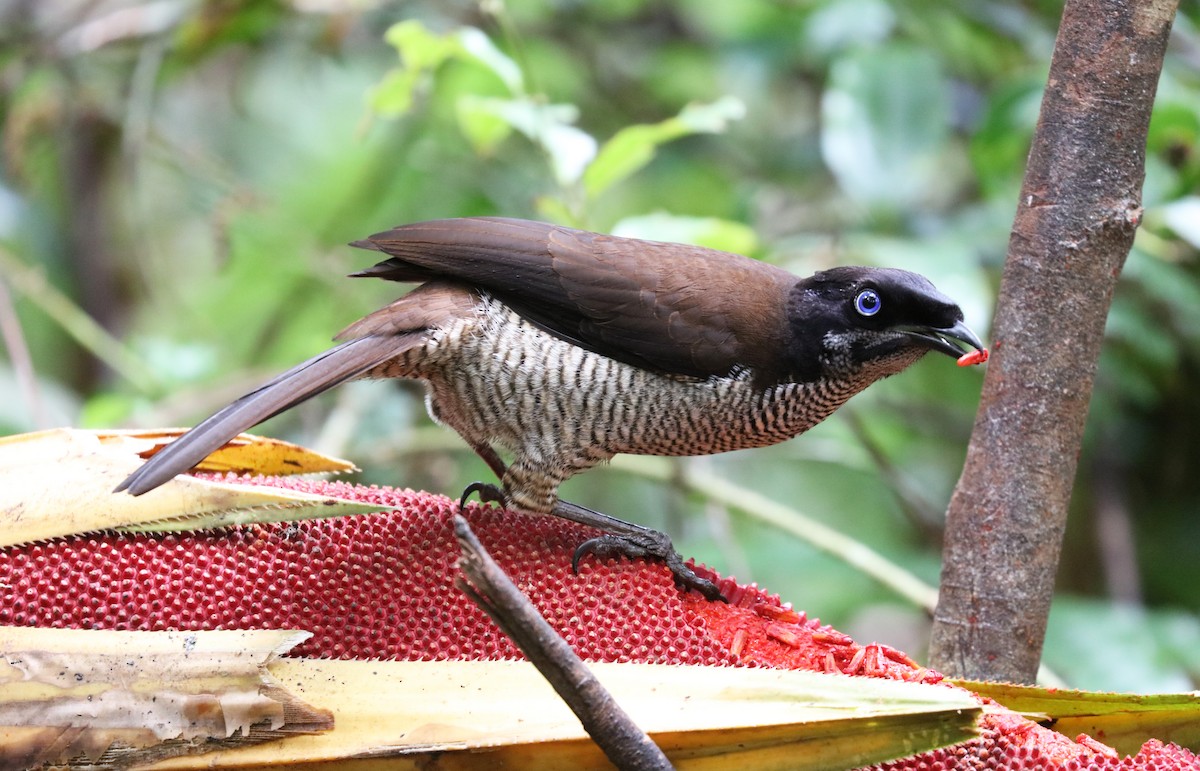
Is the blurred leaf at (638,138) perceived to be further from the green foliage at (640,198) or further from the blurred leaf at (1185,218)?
the blurred leaf at (1185,218)

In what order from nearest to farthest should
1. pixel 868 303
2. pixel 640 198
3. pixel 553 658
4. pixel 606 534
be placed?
1. pixel 553 658
2. pixel 606 534
3. pixel 868 303
4. pixel 640 198

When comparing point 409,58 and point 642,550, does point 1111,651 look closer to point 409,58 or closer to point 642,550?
point 642,550

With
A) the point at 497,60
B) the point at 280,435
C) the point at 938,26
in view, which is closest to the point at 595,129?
the point at 938,26

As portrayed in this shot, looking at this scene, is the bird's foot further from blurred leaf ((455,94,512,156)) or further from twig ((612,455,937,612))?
blurred leaf ((455,94,512,156))

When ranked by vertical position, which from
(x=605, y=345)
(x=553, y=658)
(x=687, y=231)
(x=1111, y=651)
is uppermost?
(x=687, y=231)

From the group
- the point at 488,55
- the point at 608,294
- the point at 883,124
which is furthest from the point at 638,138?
the point at 883,124

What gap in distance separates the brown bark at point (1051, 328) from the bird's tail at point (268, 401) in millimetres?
889

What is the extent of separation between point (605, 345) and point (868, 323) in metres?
0.42

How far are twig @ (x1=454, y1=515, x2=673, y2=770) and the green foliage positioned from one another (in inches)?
53.9

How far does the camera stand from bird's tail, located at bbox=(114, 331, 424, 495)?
135cm

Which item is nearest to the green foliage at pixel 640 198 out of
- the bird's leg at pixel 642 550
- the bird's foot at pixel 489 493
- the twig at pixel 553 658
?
the bird's foot at pixel 489 493

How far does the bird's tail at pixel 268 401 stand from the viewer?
135 centimetres

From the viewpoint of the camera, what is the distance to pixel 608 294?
1.87 metres

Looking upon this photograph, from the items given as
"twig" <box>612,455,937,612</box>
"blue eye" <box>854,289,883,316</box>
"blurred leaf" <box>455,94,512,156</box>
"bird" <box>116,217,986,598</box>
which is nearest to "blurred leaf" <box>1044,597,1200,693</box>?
"twig" <box>612,455,937,612</box>
